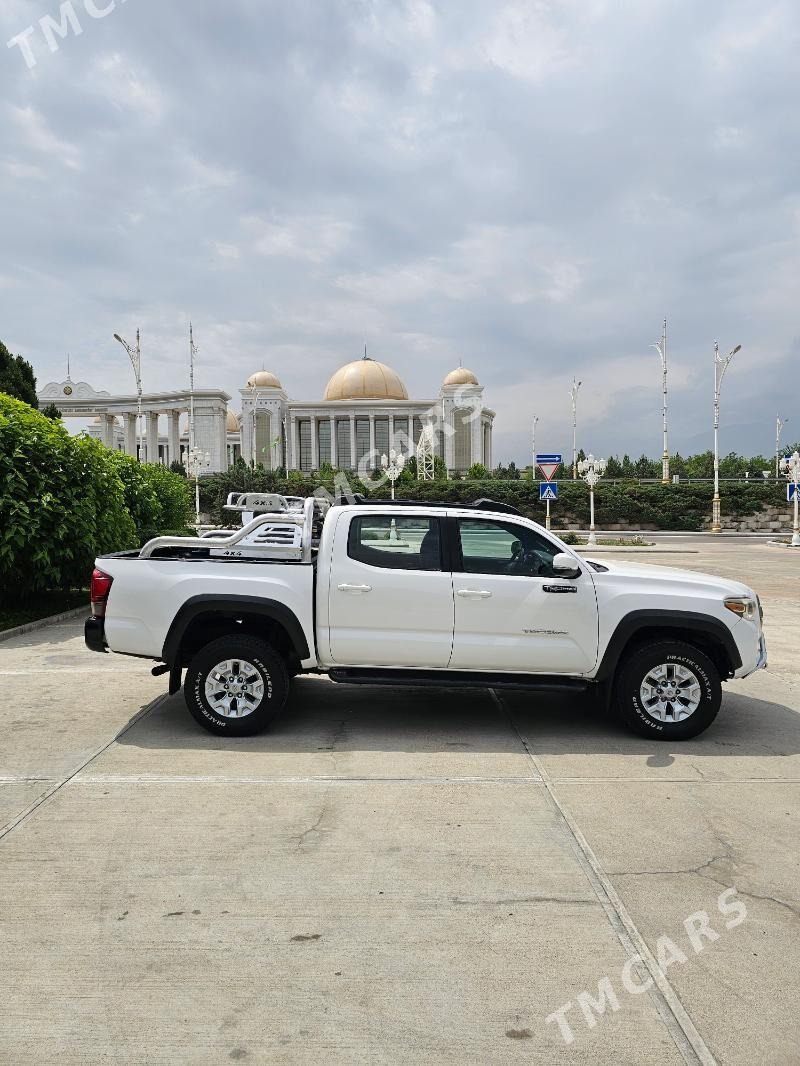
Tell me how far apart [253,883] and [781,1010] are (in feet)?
7.36

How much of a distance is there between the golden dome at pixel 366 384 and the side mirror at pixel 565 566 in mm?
102192

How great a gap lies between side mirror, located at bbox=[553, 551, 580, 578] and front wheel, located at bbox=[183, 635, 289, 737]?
2222 mm

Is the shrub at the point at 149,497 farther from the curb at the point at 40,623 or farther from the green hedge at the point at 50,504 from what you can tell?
the curb at the point at 40,623

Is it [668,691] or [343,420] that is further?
[343,420]

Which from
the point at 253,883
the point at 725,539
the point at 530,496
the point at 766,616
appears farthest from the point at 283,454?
the point at 253,883

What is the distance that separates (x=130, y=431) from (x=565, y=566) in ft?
329

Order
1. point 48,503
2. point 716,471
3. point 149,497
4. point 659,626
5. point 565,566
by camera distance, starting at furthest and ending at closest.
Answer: point 716,471, point 149,497, point 48,503, point 659,626, point 565,566

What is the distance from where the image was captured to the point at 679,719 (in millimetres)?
5941

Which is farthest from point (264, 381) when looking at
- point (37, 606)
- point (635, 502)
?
point (37, 606)

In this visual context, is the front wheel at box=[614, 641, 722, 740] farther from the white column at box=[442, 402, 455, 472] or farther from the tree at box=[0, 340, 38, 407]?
the white column at box=[442, 402, 455, 472]

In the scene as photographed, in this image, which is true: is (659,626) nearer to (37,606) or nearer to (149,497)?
(37,606)

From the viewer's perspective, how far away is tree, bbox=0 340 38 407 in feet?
68.3

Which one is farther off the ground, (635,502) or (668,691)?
(635,502)

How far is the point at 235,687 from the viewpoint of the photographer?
19.4ft
